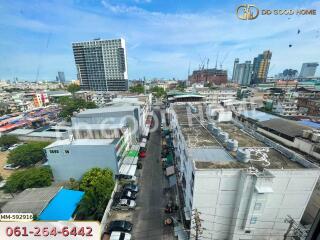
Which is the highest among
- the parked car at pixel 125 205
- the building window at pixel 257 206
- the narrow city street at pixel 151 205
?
the building window at pixel 257 206

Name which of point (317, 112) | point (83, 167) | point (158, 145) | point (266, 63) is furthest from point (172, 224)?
point (266, 63)

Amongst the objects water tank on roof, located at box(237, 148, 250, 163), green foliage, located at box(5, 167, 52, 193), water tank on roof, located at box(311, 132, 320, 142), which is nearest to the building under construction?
water tank on roof, located at box(311, 132, 320, 142)

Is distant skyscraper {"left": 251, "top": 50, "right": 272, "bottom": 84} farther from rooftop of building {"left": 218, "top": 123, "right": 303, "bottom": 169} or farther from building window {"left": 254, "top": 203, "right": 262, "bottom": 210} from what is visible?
building window {"left": 254, "top": 203, "right": 262, "bottom": 210}

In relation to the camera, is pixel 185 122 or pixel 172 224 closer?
pixel 172 224

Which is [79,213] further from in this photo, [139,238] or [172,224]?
Answer: [172,224]

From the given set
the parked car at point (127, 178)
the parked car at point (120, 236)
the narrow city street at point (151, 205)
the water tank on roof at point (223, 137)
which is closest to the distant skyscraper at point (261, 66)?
the narrow city street at point (151, 205)

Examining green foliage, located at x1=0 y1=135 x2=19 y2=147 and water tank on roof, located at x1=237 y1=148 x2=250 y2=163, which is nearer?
water tank on roof, located at x1=237 y1=148 x2=250 y2=163

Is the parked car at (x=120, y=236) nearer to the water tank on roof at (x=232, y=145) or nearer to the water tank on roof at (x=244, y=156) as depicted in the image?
the water tank on roof at (x=244, y=156)
